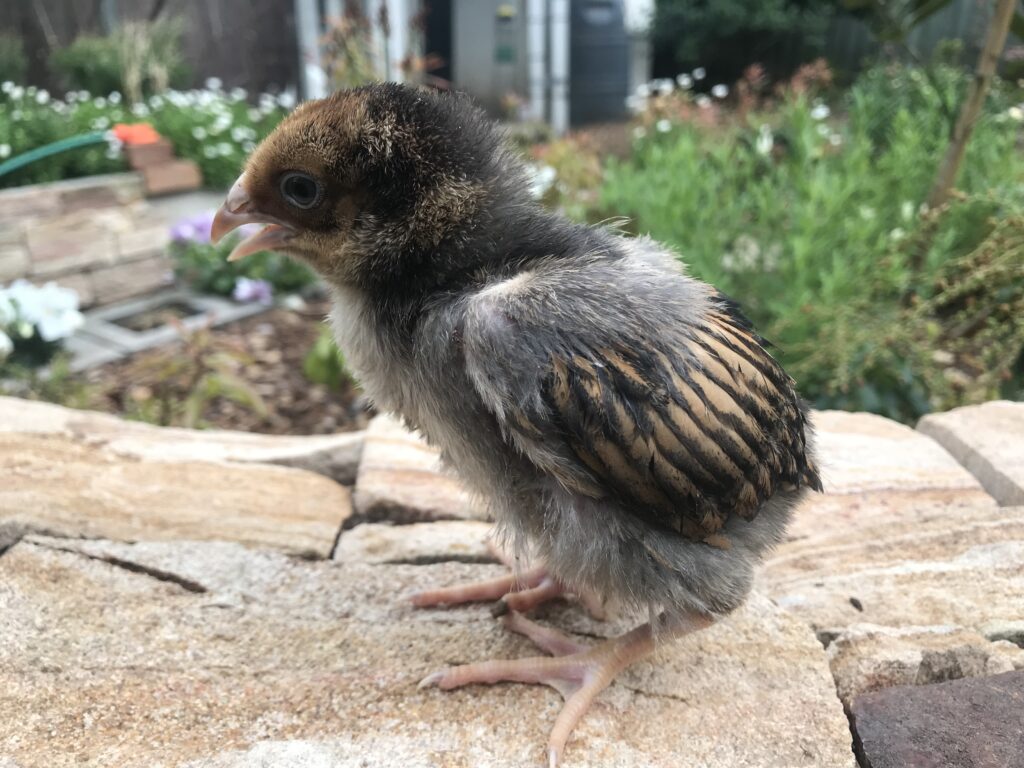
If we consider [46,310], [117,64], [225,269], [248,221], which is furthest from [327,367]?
[117,64]

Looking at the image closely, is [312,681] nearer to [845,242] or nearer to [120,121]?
[845,242]

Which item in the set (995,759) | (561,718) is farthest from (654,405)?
(995,759)

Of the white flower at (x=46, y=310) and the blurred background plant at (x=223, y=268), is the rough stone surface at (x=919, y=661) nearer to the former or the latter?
the white flower at (x=46, y=310)

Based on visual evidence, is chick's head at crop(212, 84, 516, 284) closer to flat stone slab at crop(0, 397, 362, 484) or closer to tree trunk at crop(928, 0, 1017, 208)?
flat stone slab at crop(0, 397, 362, 484)

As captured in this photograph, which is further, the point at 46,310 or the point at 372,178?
the point at 46,310

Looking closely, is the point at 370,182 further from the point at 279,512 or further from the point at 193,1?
the point at 193,1

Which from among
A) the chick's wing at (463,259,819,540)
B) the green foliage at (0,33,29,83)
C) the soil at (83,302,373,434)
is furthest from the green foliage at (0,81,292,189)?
the chick's wing at (463,259,819,540)
